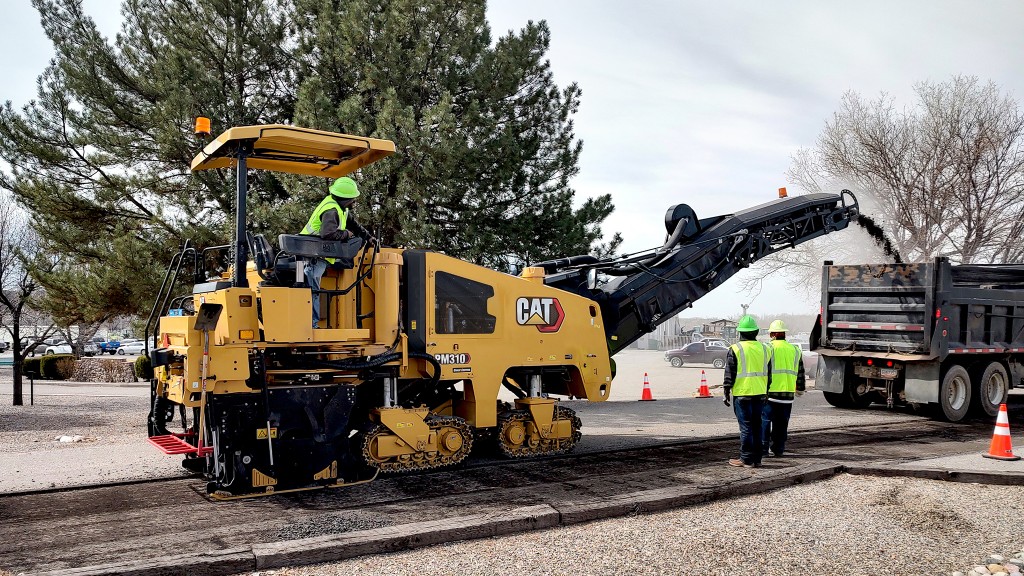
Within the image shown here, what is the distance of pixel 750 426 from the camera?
8.11m

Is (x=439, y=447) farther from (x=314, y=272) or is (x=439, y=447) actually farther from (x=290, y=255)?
(x=290, y=255)

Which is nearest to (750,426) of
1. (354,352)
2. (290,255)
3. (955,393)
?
(354,352)

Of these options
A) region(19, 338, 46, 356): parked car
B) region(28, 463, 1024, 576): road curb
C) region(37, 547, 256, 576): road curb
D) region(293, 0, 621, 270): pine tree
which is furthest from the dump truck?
region(19, 338, 46, 356): parked car

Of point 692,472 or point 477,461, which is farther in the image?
point 477,461

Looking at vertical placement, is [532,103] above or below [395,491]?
above

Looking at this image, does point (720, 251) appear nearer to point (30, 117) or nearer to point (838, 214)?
point (838, 214)

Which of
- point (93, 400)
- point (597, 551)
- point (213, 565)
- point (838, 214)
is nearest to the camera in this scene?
point (213, 565)

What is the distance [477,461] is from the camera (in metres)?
8.52

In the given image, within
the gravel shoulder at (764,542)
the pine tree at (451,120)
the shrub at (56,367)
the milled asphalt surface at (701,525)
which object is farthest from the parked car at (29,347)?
the gravel shoulder at (764,542)

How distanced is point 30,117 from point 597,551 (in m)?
12.9

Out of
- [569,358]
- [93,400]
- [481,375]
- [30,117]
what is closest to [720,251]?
[569,358]

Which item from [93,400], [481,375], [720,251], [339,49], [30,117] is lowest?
[93,400]

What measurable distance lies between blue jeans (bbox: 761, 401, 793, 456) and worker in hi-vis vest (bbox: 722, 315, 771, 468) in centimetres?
39

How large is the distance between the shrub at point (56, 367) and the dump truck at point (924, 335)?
2278 centimetres
